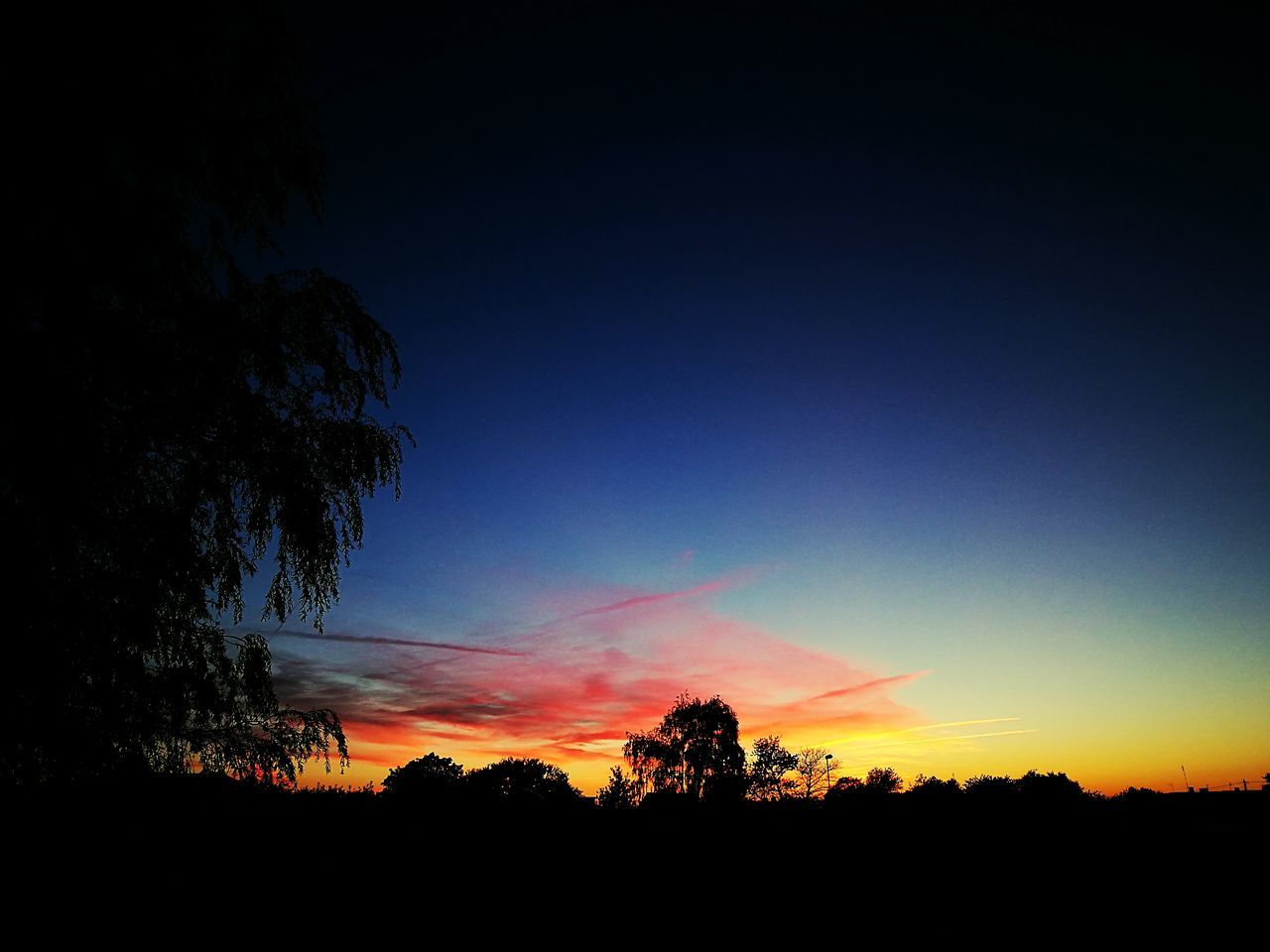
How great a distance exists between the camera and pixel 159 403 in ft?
21.0

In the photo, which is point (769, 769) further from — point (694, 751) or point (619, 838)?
point (619, 838)

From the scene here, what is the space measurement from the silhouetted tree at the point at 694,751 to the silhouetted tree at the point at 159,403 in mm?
70839

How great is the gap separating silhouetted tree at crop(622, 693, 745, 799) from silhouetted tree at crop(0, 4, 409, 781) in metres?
70.8

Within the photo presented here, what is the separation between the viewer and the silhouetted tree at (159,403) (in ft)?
18.4

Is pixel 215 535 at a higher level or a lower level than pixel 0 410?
lower

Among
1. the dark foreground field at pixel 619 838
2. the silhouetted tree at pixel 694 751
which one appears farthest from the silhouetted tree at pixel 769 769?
the dark foreground field at pixel 619 838

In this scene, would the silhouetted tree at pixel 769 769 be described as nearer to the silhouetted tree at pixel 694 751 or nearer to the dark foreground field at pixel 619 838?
the silhouetted tree at pixel 694 751

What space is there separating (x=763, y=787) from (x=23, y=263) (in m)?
88.7

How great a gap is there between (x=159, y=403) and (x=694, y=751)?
7411cm

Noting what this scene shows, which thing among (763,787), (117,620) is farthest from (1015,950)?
(763,787)

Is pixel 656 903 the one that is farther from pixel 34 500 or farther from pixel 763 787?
pixel 763 787

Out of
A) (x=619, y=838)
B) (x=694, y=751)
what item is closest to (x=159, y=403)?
(x=619, y=838)

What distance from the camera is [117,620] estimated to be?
6023 mm

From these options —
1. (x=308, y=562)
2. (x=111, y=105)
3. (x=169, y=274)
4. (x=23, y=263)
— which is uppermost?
(x=111, y=105)
